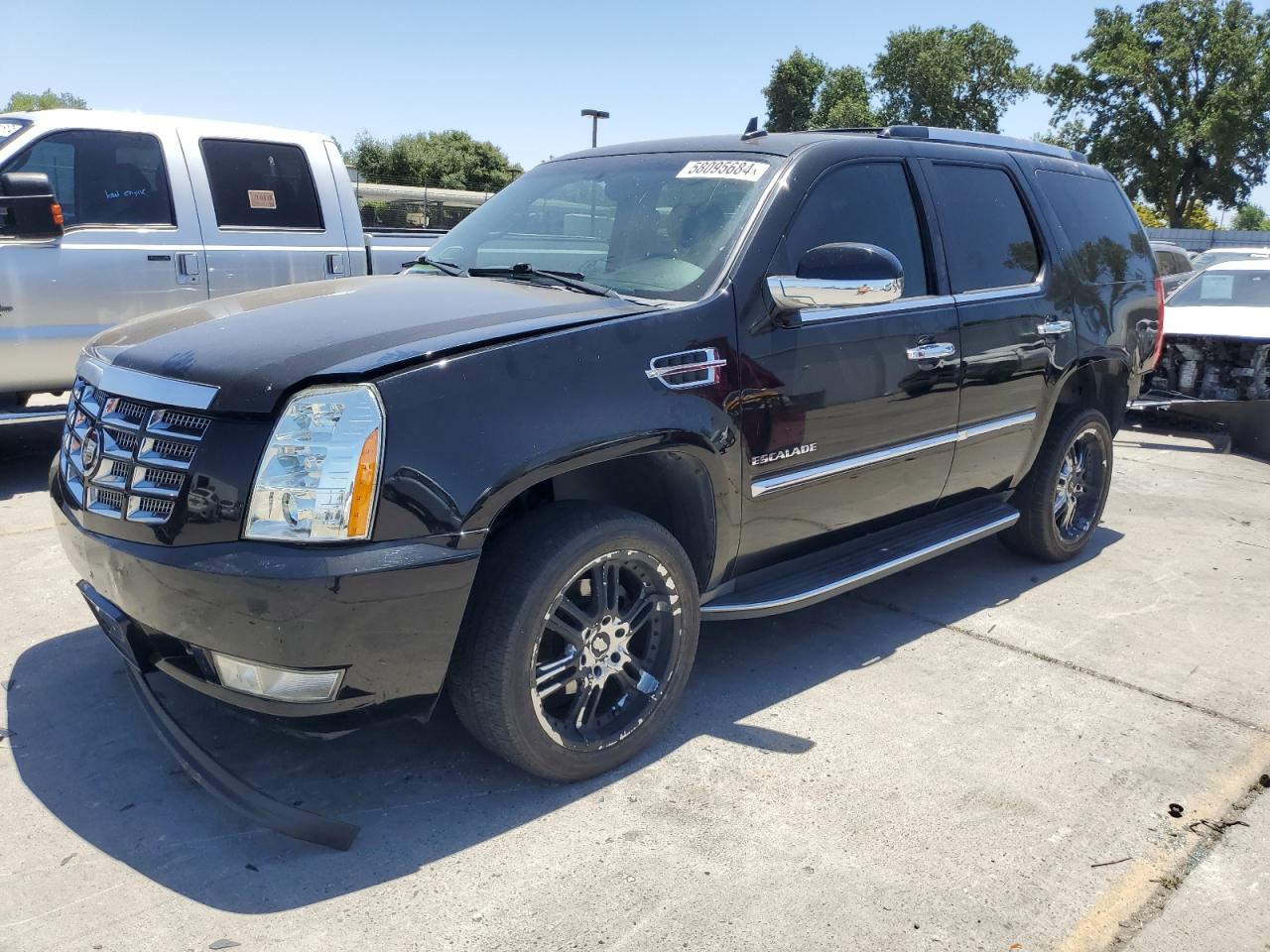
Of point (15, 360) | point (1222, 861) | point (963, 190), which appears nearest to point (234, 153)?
point (15, 360)

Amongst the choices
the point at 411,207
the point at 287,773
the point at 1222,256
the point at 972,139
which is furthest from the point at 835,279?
the point at 411,207

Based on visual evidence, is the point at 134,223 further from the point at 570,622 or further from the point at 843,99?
the point at 843,99

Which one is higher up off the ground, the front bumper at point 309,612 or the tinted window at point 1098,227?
the tinted window at point 1098,227

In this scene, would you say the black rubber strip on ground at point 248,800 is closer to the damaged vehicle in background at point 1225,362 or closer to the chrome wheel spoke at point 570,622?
the chrome wheel spoke at point 570,622

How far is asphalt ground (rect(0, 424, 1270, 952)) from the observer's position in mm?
2541

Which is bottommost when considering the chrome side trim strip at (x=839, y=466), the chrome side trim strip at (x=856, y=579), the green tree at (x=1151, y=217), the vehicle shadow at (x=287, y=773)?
the vehicle shadow at (x=287, y=773)

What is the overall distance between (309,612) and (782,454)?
168cm

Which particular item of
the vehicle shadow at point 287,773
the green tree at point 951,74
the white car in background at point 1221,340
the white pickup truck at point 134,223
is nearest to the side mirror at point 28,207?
the white pickup truck at point 134,223

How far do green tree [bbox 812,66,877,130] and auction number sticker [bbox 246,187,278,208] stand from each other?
56.4 metres

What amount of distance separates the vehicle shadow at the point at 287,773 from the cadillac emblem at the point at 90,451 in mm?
809

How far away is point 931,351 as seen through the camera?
4039mm

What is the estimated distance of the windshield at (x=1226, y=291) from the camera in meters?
10.2

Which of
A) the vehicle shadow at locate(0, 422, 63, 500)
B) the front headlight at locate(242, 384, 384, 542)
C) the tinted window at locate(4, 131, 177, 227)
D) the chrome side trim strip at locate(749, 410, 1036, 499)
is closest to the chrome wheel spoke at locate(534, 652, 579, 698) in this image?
the front headlight at locate(242, 384, 384, 542)

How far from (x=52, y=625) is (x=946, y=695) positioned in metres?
3.50
